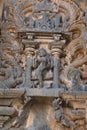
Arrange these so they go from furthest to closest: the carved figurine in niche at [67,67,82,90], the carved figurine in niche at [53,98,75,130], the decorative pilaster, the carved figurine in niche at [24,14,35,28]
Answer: the carved figurine in niche at [24,14,35,28], the decorative pilaster, the carved figurine in niche at [67,67,82,90], the carved figurine in niche at [53,98,75,130]

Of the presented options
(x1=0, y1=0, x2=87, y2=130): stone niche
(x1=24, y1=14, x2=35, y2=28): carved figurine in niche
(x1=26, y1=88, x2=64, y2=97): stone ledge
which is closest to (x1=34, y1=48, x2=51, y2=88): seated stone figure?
(x1=0, y1=0, x2=87, y2=130): stone niche

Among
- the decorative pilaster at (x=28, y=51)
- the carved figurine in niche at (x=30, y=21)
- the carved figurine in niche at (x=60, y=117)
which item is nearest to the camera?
the carved figurine in niche at (x=60, y=117)

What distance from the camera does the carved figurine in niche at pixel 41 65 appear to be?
3813 mm

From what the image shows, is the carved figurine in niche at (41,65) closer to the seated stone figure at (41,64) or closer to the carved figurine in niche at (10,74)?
the seated stone figure at (41,64)

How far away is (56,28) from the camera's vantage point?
4074 millimetres

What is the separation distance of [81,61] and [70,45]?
0.26 m

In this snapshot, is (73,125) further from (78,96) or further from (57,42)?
(57,42)

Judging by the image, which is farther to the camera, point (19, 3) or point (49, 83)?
point (19, 3)

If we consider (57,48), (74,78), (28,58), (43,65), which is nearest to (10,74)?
(28,58)

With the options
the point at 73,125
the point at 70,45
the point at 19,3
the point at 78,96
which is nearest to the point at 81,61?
the point at 70,45

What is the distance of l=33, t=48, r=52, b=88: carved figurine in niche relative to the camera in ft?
12.5

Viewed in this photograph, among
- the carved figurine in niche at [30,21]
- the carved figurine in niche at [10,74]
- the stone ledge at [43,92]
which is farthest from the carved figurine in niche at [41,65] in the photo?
the carved figurine in niche at [30,21]

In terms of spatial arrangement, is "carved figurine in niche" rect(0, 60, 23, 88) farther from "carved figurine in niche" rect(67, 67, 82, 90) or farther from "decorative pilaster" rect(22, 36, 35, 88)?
"carved figurine in niche" rect(67, 67, 82, 90)

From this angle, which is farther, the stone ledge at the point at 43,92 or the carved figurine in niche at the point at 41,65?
the carved figurine in niche at the point at 41,65
